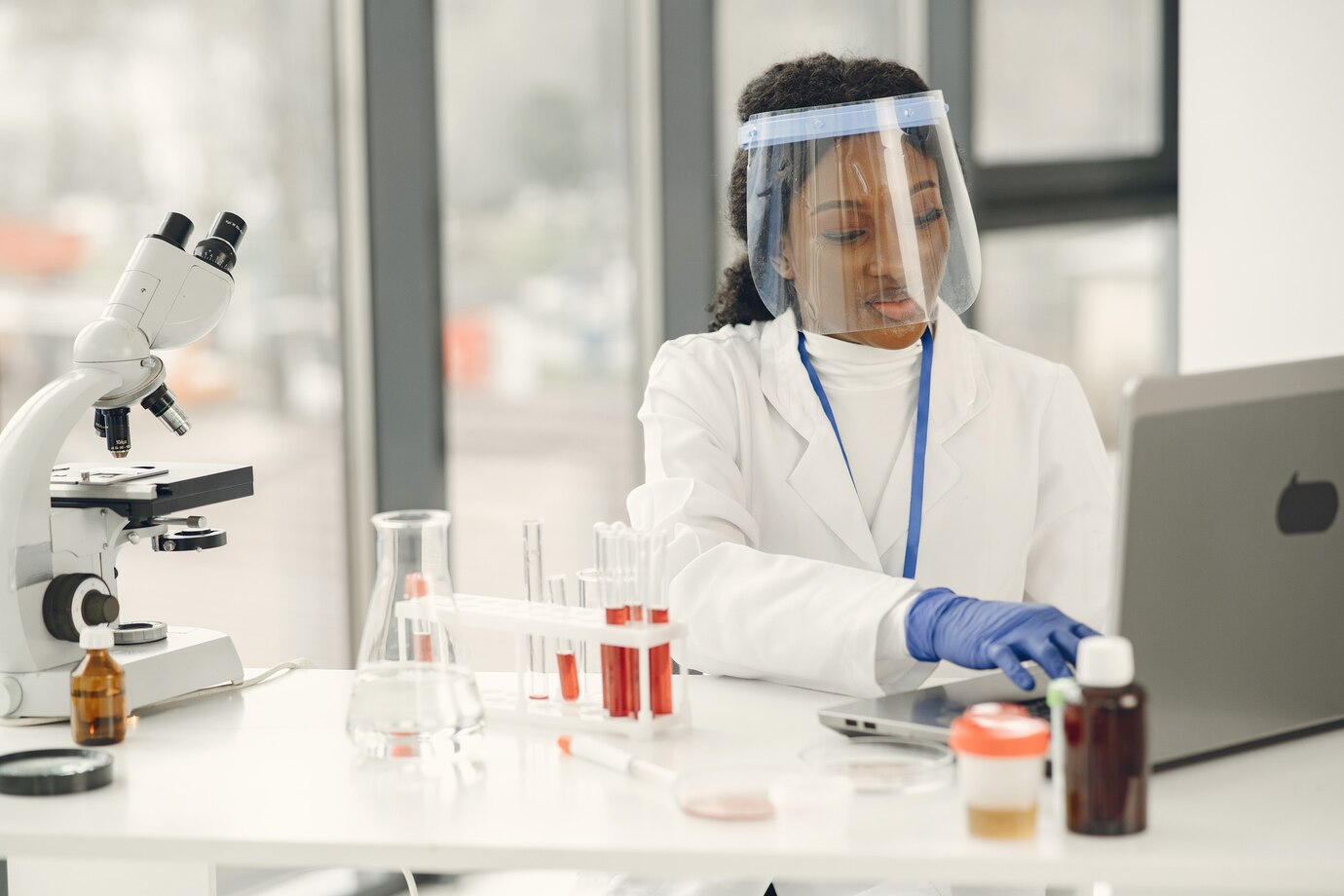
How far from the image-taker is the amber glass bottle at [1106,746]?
99 centimetres

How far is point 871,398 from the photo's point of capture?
185cm

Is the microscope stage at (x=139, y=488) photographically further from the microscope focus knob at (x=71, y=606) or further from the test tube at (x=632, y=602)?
the test tube at (x=632, y=602)

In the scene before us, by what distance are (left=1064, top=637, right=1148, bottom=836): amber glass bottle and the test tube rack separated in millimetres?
398

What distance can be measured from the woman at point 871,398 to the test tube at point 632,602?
0.31 metres

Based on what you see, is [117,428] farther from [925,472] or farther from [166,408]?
[925,472]

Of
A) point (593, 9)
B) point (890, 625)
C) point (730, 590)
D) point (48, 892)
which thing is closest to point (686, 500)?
point (730, 590)

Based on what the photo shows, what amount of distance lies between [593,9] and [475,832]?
2277 mm

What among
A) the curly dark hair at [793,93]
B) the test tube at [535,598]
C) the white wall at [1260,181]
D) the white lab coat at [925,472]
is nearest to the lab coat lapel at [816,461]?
the white lab coat at [925,472]

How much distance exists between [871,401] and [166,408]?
0.83m

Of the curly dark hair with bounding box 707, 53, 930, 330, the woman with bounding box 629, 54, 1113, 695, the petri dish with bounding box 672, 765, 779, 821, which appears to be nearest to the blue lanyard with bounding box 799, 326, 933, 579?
the woman with bounding box 629, 54, 1113, 695

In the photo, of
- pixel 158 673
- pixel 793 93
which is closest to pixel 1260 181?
pixel 793 93

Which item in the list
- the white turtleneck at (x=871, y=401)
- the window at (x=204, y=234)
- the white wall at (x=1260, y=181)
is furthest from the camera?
the white wall at (x=1260, y=181)

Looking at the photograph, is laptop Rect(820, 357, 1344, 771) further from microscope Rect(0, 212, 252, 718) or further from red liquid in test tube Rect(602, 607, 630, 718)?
microscope Rect(0, 212, 252, 718)

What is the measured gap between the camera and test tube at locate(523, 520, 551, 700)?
1.39m
